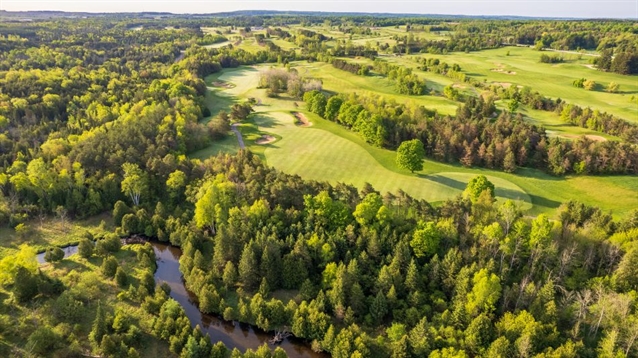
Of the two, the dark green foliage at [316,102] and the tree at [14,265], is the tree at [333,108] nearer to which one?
the dark green foliage at [316,102]

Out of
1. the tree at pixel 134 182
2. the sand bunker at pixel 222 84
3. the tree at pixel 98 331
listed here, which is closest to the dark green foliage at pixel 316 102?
the sand bunker at pixel 222 84

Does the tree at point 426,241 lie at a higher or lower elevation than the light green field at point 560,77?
lower

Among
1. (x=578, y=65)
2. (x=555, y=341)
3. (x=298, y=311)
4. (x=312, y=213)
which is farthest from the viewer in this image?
(x=578, y=65)

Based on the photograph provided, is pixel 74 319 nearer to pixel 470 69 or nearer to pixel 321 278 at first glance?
pixel 321 278

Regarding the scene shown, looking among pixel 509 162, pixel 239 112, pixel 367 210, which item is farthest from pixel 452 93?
pixel 367 210

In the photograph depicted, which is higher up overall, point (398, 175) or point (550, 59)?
point (550, 59)

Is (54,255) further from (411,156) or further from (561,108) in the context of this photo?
(561,108)

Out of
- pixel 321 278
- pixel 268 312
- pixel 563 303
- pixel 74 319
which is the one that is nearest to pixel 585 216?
pixel 563 303
